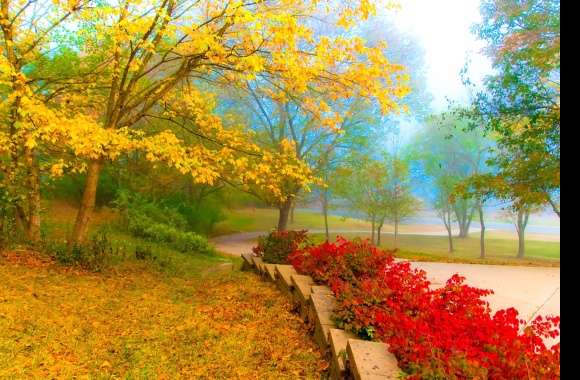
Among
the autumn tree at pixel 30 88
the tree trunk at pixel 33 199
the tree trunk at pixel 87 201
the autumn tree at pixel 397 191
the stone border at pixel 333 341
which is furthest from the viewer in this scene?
the autumn tree at pixel 397 191

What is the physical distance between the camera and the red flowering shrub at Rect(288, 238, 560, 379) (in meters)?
2.24

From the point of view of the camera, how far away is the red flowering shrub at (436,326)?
7.36 ft

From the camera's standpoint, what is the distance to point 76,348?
3.45 metres

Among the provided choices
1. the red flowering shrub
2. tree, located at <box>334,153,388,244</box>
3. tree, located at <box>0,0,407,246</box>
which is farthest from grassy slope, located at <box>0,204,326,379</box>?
tree, located at <box>334,153,388,244</box>

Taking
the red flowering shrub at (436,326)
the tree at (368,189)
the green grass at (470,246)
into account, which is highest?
the tree at (368,189)

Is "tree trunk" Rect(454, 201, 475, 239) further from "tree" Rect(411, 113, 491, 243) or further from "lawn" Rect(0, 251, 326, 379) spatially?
"lawn" Rect(0, 251, 326, 379)

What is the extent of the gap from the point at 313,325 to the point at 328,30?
15.2 m

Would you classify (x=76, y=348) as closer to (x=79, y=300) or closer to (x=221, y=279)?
(x=79, y=300)

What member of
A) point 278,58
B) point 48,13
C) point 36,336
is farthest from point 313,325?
point 48,13

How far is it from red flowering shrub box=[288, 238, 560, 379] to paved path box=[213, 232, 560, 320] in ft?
4.50

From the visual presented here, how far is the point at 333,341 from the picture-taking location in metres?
3.03

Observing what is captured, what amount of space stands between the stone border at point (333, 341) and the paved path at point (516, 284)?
78.7 inches

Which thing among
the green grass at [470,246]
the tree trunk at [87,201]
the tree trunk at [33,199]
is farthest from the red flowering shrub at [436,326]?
the green grass at [470,246]

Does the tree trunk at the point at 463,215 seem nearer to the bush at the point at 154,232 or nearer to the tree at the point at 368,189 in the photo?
the tree at the point at 368,189
